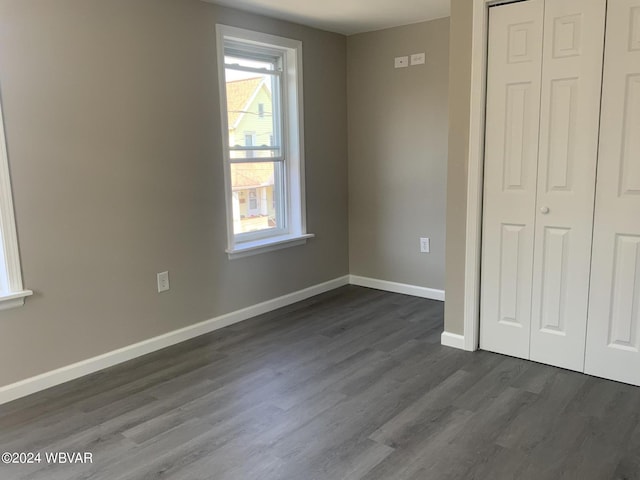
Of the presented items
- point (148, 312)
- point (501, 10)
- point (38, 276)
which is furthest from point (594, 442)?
point (38, 276)

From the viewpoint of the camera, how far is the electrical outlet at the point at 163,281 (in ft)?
10.9

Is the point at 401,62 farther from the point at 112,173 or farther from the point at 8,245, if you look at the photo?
the point at 8,245

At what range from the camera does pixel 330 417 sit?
2.47 meters

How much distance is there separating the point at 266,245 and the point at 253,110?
1025 millimetres

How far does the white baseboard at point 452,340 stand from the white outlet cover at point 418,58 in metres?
2.15

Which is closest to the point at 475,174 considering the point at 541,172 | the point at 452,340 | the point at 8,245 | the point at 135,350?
the point at 541,172

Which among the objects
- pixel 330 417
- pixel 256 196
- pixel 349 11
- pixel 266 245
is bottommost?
pixel 330 417

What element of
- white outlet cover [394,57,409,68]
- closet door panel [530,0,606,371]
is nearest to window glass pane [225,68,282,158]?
white outlet cover [394,57,409,68]

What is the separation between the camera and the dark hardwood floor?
2.09 metres

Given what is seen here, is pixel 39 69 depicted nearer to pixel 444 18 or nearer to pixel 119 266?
pixel 119 266

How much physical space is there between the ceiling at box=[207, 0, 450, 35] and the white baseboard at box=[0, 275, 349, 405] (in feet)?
7.01

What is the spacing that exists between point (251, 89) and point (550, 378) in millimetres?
2797

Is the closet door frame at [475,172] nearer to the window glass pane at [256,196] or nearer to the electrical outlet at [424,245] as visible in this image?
the electrical outlet at [424,245]

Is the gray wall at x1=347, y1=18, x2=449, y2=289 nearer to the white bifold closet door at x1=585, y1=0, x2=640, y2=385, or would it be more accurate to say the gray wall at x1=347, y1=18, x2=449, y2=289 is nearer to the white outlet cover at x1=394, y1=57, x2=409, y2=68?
the white outlet cover at x1=394, y1=57, x2=409, y2=68
